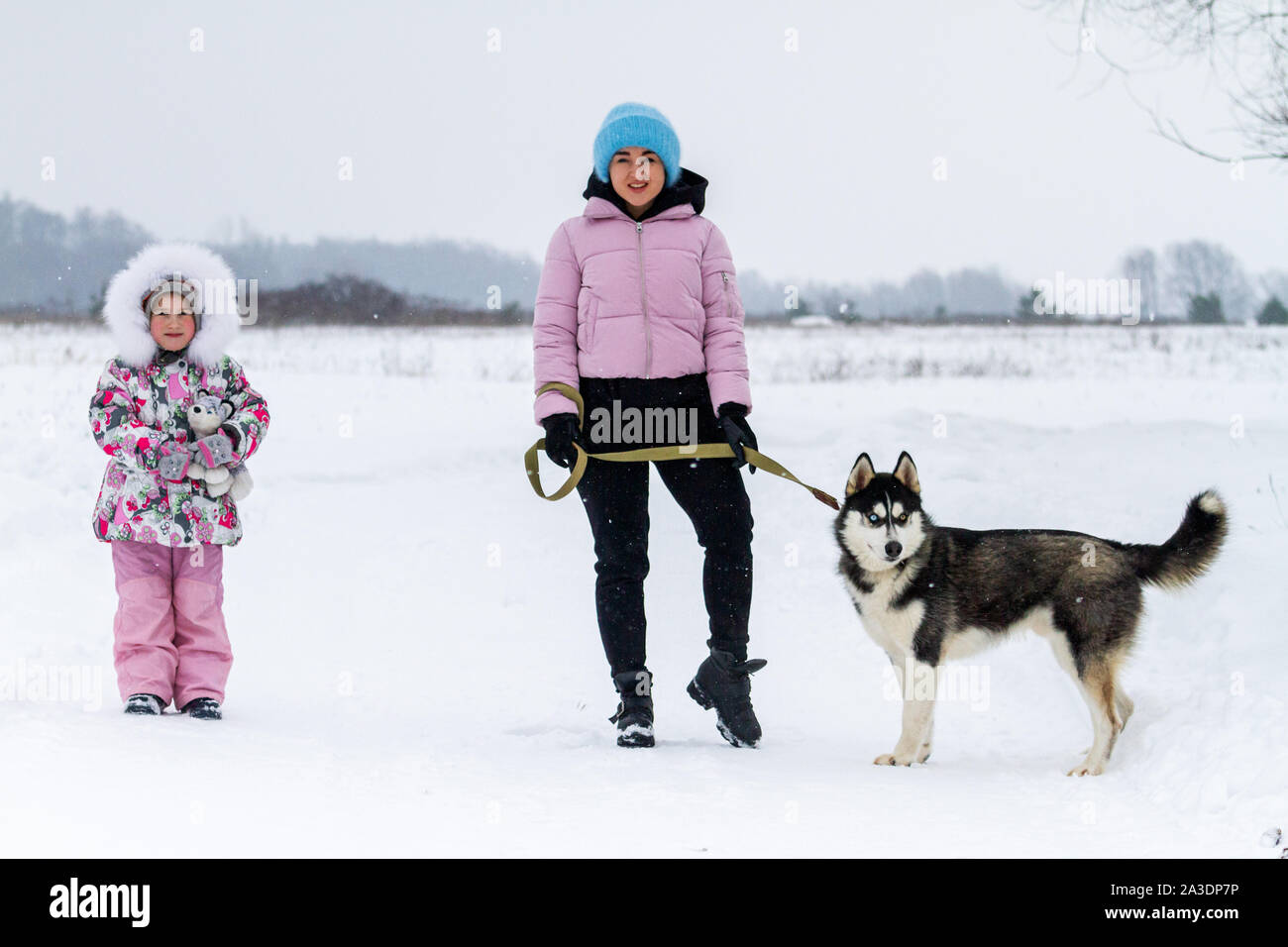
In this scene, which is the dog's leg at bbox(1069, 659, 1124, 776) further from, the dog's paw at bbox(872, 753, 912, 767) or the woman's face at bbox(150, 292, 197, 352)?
the woman's face at bbox(150, 292, 197, 352)

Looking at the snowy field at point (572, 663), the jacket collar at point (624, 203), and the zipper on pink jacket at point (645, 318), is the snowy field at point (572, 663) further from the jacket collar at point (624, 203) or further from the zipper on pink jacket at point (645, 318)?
the jacket collar at point (624, 203)

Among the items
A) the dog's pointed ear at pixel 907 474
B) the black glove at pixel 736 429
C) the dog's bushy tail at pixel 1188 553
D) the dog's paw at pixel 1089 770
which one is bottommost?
the dog's paw at pixel 1089 770

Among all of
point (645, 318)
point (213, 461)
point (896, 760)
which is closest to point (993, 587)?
point (896, 760)

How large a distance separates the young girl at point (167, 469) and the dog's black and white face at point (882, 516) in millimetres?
2354

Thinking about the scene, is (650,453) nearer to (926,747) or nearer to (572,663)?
(926,747)

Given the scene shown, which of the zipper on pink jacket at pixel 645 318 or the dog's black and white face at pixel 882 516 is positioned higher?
the zipper on pink jacket at pixel 645 318

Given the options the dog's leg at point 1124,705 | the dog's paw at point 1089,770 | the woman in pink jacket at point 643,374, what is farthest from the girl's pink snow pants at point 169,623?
the dog's leg at point 1124,705

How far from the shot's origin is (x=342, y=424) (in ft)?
37.7

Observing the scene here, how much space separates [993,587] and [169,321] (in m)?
3.40

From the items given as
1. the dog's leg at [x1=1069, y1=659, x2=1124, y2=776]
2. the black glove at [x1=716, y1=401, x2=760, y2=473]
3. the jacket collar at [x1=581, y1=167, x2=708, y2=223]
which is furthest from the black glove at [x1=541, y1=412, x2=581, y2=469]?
the dog's leg at [x1=1069, y1=659, x2=1124, y2=776]

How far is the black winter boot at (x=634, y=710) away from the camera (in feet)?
13.9

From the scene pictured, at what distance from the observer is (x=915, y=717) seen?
4273mm
